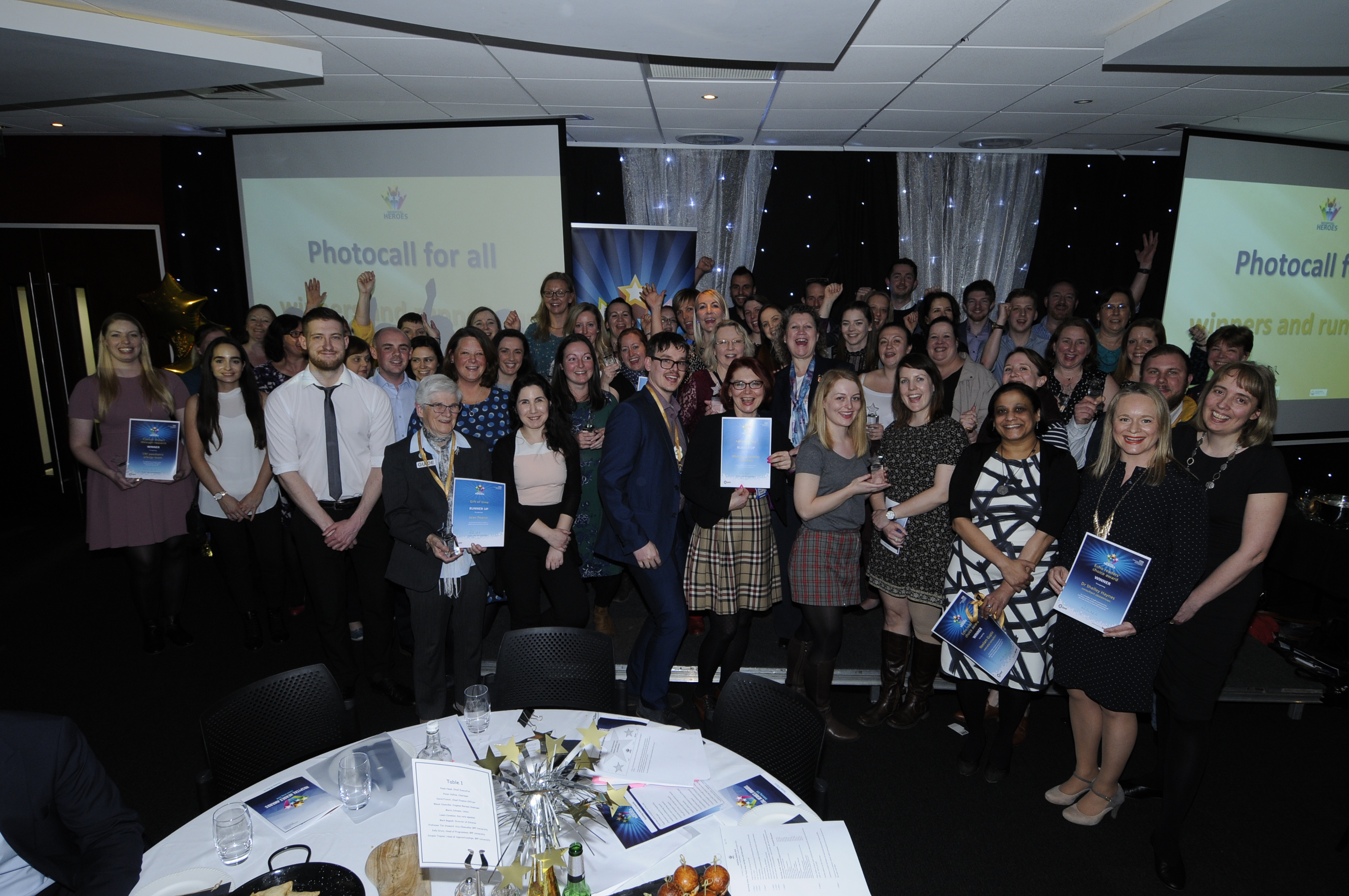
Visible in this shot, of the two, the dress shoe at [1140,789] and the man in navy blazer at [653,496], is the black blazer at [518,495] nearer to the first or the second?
the man in navy blazer at [653,496]

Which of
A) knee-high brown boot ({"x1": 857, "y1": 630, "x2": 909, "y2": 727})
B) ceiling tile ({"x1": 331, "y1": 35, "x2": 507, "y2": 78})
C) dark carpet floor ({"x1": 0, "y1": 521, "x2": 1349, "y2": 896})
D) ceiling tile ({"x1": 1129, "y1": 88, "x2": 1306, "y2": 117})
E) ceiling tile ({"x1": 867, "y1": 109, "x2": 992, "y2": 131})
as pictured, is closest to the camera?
dark carpet floor ({"x1": 0, "y1": 521, "x2": 1349, "y2": 896})

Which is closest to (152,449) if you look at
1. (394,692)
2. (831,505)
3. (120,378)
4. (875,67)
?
(120,378)

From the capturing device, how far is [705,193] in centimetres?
791

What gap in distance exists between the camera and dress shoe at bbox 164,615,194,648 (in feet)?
15.3

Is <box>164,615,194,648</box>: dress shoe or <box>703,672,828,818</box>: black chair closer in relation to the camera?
<box>703,672,828,818</box>: black chair

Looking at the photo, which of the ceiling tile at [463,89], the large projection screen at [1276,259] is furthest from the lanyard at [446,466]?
the large projection screen at [1276,259]

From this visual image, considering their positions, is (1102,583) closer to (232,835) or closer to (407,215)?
(232,835)

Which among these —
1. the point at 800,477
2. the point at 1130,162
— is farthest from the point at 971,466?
the point at 1130,162

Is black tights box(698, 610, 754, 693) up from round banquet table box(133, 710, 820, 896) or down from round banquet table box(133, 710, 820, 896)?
down

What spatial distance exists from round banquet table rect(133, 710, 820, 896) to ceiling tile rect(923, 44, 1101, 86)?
14.4ft

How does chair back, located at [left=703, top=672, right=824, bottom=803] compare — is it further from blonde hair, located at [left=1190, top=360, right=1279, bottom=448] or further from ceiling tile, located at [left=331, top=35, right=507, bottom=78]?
ceiling tile, located at [left=331, top=35, right=507, bottom=78]

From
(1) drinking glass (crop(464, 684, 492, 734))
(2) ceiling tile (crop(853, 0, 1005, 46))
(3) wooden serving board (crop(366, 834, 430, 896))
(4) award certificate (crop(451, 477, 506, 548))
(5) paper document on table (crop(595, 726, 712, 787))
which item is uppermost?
(2) ceiling tile (crop(853, 0, 1005, 46))

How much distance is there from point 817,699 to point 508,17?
371cm

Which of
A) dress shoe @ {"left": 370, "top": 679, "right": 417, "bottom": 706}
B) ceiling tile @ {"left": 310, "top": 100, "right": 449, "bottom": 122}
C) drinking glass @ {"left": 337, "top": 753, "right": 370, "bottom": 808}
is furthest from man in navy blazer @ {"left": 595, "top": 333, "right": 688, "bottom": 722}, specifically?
ceiling tile @ {"left": 310, "top": 100, "right": 449, "bottom": 122}
